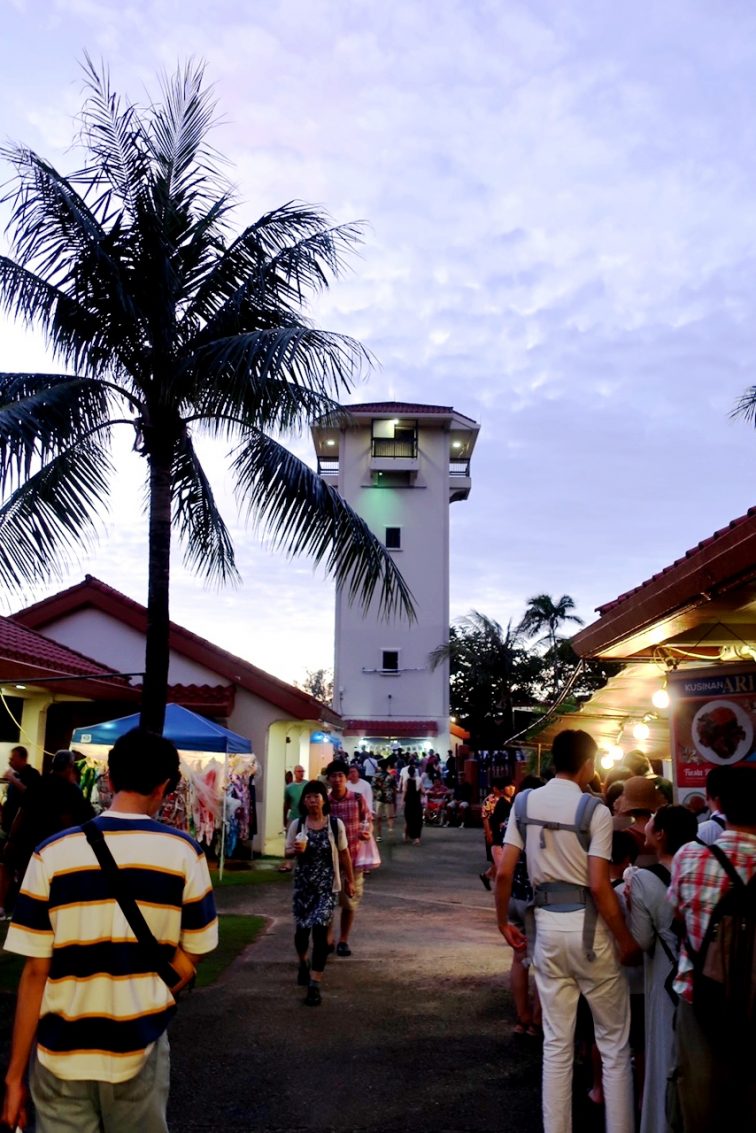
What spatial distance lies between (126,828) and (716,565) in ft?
12.0

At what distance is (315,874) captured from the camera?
311 inches

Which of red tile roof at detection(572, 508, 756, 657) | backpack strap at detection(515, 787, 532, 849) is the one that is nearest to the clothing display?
red tile roof at detection(572, 508, 756, 657)

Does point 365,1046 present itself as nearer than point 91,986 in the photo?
No

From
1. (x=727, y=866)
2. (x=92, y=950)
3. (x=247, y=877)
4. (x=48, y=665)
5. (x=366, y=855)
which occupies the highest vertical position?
(x=48, y=665)

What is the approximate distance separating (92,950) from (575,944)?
233 cm

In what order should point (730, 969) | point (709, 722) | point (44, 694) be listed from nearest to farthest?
point (730, 969) → point (709, 722) → point (44, 694)

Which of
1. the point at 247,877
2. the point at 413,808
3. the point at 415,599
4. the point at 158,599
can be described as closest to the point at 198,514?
the point at 158,599

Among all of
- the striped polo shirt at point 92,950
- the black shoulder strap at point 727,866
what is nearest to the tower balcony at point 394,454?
the black shoulder strap at point 727,866

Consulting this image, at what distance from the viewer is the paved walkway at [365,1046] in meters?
5.12

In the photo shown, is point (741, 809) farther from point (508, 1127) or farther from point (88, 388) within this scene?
point (88, 388)

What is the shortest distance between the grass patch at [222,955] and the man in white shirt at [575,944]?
4.63 m

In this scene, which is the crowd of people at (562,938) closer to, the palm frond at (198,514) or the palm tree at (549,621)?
the palm frond at (198,514)

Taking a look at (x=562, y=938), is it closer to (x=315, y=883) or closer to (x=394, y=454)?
(x=315, y=883)

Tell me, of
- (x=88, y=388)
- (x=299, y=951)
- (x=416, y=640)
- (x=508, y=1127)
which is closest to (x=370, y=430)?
(x=416, y=640)
